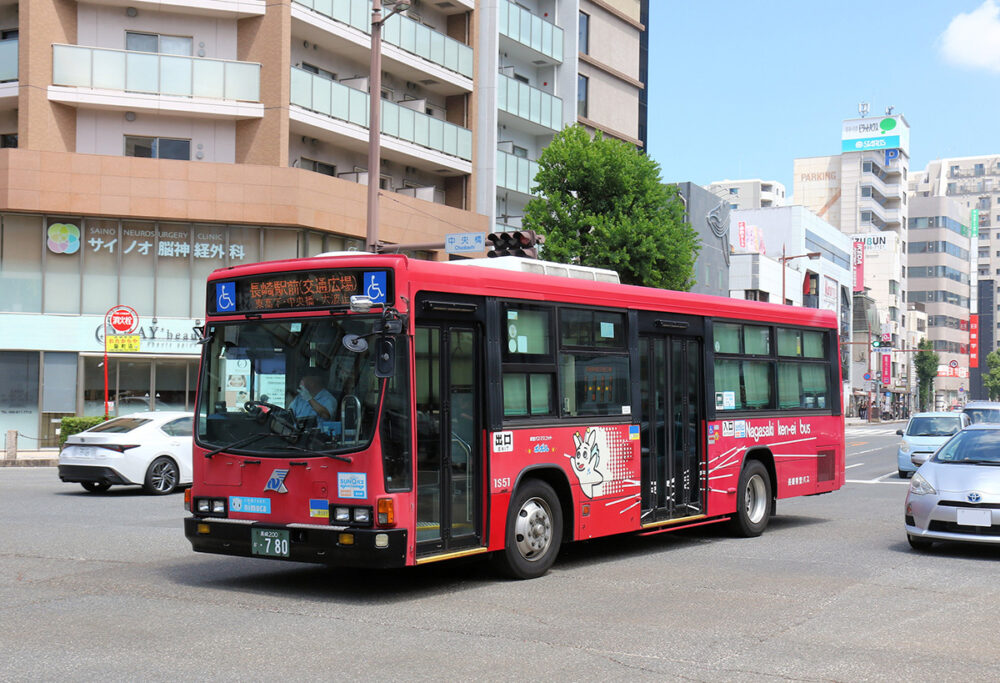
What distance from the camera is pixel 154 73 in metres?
32.7

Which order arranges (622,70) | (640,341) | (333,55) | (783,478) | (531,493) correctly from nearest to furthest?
(531,493) < (640,341) < (783,478) < (333,55) < (622,70)

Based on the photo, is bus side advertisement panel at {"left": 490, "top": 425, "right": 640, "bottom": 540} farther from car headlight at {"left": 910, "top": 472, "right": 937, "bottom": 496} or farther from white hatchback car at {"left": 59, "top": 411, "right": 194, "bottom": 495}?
white hatchback car at {"left": 59, "top": 411, "right": 194, "bottom": 495}

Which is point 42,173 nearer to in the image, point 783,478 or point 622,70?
point 783,478

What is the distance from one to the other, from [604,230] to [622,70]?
72.8ft

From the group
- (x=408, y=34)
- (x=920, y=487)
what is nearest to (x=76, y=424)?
(x=408, y=34)

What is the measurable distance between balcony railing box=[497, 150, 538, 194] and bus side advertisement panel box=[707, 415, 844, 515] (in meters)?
27.8

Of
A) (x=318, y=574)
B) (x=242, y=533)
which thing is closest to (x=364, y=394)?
(x=242, y=533)

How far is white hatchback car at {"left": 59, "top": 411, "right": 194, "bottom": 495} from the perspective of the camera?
19359 millimetres

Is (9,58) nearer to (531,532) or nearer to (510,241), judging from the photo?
(510,241)

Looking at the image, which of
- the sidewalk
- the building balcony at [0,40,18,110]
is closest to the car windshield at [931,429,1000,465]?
the sidewalk

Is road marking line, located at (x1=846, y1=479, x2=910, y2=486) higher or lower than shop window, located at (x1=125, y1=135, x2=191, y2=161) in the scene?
lower

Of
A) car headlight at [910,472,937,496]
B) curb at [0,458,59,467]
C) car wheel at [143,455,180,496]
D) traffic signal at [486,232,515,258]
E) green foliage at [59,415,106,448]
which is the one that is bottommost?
curb at [0,458,59,467]

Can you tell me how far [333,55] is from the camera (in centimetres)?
3653

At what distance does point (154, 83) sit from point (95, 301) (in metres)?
6.56
